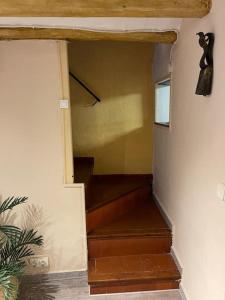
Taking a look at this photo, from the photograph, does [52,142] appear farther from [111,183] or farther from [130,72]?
[130,72]

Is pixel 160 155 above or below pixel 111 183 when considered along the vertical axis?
above

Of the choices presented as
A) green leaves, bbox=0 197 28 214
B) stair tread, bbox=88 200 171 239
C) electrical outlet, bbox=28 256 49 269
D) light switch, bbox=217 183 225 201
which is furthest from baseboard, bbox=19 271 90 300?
light switch, bbox=217 183 225 201

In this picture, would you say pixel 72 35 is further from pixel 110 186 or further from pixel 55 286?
pixel 55 286

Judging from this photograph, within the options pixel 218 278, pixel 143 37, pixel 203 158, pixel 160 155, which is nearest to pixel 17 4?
pixel 143 37

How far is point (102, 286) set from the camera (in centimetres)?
226

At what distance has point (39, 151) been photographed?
225 cm

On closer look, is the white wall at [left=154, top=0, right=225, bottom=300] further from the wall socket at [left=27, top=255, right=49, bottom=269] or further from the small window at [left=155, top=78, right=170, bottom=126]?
the wall socket at [left=27, top=255, right=49, bottom=269]

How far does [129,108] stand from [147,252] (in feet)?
6.11

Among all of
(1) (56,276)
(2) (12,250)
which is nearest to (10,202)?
(2) (12,250)

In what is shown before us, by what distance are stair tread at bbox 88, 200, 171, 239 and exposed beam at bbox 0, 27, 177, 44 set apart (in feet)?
5.79

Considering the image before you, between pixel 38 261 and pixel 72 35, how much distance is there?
2023 millimetres

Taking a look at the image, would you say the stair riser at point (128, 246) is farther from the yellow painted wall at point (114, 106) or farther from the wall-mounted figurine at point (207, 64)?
the wall-mounted figurine at point (207, 64)

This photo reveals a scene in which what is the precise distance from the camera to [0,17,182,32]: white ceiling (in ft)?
6.38

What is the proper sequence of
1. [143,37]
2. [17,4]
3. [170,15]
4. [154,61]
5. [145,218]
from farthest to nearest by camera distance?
[154,61]
[145,218]
[143,37]
[170,15]
[17,4]
